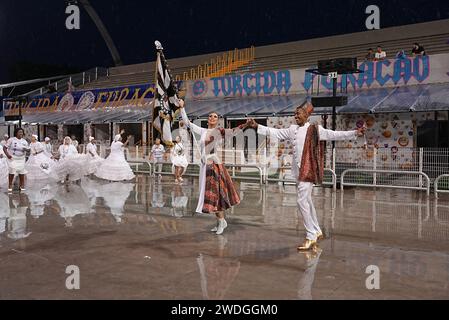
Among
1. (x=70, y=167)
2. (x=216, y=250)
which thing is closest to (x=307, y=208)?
(x=216, y=250)

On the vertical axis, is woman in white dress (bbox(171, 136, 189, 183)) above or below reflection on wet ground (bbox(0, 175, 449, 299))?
above

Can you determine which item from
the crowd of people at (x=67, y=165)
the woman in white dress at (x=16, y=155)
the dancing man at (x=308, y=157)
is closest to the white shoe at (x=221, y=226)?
the dancing man at (x=308, y=157)

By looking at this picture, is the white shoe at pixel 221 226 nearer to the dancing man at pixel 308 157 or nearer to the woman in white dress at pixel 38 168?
the dancing man at pixel 308 157

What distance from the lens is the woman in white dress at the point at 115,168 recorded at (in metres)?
15.5

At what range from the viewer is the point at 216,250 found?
6.20 m

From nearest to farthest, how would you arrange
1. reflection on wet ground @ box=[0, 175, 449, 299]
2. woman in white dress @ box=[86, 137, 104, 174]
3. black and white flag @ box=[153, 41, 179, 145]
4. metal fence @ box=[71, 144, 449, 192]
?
reflection on wet ground @ box=[0, 175, 449, 299] < black and white flag @ box=[153, 41, 179, 145] < metal fence @ box=[71, 144, 449, 192] < woman in white dress @ box=[86, 137, 104, 174]

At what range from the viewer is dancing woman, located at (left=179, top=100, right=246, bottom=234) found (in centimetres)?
725

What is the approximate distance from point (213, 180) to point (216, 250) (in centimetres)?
142

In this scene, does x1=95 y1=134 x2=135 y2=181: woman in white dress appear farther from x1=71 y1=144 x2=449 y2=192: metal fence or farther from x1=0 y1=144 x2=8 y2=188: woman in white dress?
x1=71 y1=144 x2=449 y2=192: metal fence

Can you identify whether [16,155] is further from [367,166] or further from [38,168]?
[367,166]

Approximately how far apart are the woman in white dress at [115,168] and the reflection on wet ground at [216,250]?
4.30 m

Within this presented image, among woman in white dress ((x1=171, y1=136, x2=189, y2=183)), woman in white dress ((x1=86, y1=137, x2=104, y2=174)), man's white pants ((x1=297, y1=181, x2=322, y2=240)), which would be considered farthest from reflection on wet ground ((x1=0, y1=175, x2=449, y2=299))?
woman in white dress ((x1=86, y1=137, x2=104, y2=174))

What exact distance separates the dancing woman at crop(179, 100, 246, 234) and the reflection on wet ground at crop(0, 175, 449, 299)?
0.45 m
